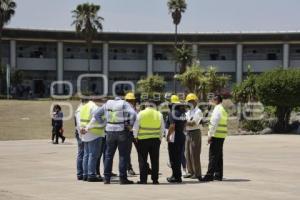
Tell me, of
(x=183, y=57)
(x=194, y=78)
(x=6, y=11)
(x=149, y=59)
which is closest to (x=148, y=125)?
(x=194, y=78)

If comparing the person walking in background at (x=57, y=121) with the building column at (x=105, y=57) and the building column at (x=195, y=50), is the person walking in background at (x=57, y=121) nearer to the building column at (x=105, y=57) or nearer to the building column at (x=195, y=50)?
the building column at (x=195, y=50)

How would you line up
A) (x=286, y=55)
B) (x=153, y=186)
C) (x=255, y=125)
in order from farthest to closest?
(x=286, y=55) < (x=255, y=125) < (x=153, y=186)

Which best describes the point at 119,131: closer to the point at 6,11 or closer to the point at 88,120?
the point at 88,120

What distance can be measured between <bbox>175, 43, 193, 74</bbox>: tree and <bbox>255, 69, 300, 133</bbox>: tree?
36279 mm

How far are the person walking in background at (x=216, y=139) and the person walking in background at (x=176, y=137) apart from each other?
640 millimetres

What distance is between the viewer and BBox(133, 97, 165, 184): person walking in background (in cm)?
1381

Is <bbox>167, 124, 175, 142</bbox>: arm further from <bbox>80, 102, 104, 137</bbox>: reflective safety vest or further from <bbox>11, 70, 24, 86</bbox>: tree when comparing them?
<bbox>11, 70, 24, 86</bbox>: tree

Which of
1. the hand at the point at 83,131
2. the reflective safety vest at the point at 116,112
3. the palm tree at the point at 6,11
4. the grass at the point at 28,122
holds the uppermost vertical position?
the palm tree at the point at 6,11

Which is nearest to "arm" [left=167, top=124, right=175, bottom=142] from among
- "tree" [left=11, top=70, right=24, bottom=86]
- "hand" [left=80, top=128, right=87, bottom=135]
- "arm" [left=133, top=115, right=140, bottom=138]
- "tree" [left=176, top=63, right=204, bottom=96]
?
"arm" [left=133, top=115, right=140, bottom=138]

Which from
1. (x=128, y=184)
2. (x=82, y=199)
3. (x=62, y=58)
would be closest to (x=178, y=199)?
(x=82, y=199)

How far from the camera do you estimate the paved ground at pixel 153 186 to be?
11820 millimetres

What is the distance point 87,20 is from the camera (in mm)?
78188

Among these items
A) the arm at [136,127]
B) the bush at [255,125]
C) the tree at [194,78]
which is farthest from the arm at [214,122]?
the tree at [194,78]

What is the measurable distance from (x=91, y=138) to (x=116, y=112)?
90 centimetres
